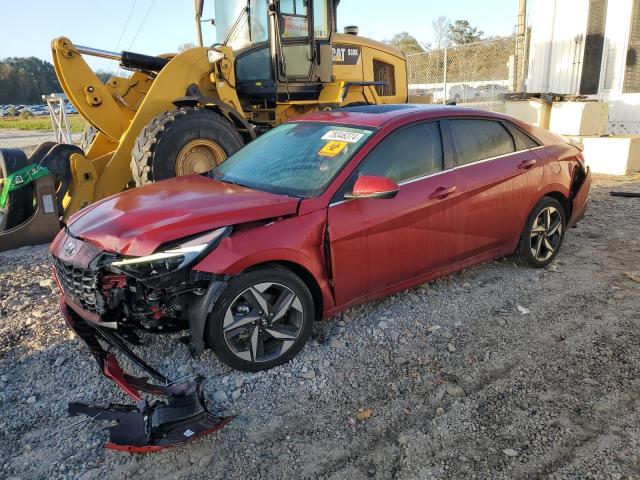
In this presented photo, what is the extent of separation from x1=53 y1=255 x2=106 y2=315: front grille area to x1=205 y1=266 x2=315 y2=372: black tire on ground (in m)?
0.68

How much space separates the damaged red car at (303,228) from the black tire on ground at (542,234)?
2cm

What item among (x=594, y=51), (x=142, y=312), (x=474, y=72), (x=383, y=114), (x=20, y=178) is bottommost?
(x=142, y=312)

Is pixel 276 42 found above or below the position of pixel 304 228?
above

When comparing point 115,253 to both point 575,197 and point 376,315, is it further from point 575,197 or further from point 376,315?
point 575,197

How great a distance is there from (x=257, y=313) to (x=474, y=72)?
18.8 metres

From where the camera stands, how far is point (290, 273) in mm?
3320

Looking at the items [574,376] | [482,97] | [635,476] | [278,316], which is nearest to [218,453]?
[278,316]

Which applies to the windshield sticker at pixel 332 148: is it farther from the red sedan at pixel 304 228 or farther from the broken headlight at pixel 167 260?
the broken headlight at pixel 167 260

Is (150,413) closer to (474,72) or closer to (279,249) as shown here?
(279,249)

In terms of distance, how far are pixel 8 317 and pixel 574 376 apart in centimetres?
430

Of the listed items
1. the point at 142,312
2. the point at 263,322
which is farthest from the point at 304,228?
the point at 142,312

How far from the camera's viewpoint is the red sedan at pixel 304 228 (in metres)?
3.02

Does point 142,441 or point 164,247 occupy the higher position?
point 164,247

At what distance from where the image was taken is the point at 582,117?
10.6 m
